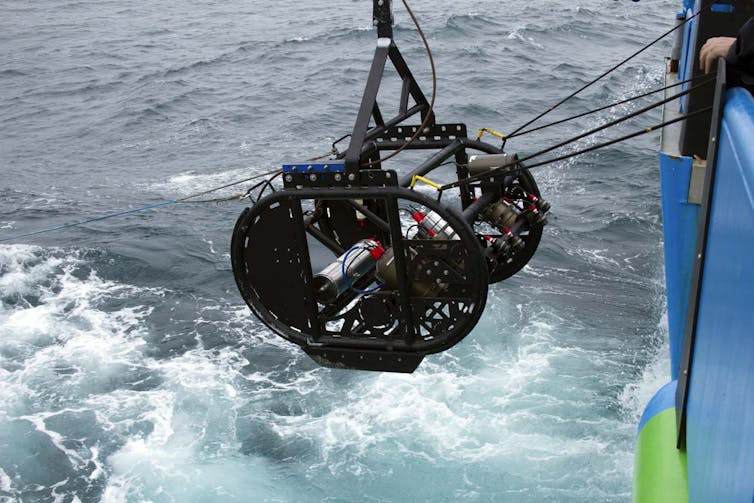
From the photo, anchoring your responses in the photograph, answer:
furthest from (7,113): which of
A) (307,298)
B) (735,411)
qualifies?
(735,411)

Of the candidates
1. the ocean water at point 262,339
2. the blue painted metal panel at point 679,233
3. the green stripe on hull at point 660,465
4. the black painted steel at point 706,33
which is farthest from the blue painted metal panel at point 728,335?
the ocean water at point 262,339

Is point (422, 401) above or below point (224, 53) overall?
below

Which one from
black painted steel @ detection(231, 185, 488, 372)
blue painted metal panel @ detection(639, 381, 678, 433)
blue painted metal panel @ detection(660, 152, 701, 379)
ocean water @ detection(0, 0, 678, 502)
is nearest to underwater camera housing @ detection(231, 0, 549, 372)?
black painted steel @ detection(231, 185, 488, 372)

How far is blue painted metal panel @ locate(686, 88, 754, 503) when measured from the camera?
249 cm

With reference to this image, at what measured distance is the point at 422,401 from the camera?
11344mm

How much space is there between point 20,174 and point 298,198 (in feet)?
58.0

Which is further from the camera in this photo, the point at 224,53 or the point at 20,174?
the point at 224,53

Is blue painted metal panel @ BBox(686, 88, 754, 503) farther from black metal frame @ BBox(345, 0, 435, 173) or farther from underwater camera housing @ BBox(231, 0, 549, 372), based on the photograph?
black metal frame @ BBox(345, 0, 435, 173)

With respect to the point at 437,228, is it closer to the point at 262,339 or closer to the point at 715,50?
the point at 715,50

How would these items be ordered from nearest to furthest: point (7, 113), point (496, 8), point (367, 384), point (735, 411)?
point (735, 411)
point (367, 384)
point (7, 113)
point (496, 8)

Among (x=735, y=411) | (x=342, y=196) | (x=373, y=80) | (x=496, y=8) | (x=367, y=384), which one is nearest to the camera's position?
(x=735, y=411)

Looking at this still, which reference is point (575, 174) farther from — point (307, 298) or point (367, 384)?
point (307, 298)

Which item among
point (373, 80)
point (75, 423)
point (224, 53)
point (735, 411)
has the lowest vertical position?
point (75, 423)

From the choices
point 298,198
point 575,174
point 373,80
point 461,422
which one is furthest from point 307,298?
point 575,174
